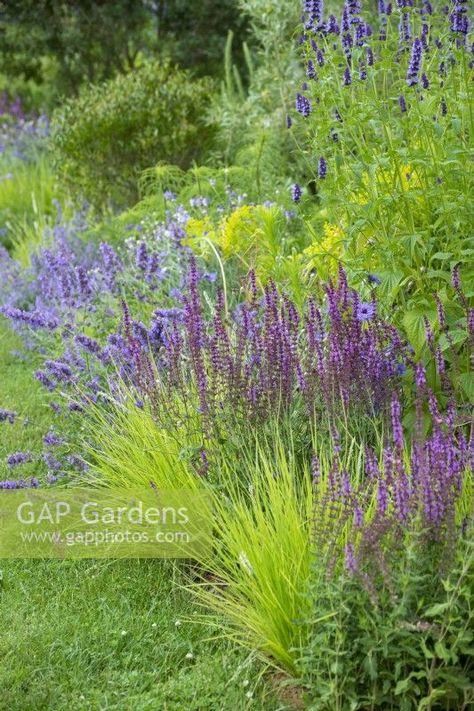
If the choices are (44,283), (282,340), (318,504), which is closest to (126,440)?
(282,340)

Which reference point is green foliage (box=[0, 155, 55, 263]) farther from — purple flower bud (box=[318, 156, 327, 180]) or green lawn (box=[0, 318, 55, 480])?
purple flower bud (box=[318, 156, 327, 180])

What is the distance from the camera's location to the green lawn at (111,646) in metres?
2.91

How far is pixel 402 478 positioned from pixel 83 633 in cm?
126

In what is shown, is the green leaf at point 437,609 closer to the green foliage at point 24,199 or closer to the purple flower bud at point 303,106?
the purple flower bud at point 303,106

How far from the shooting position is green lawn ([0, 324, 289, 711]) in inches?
114

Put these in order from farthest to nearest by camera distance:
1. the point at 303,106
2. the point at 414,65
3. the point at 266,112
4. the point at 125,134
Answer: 1. the point at 266,112
2. the point at 125,134
3. the point at 303,106
4. the point at 414,65

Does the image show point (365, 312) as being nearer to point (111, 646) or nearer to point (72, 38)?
point (111, 646)

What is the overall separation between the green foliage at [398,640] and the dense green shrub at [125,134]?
6.08m

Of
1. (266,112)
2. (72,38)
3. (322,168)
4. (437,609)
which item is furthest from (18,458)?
(72,38)

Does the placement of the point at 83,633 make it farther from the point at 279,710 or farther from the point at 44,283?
the point at 44,283

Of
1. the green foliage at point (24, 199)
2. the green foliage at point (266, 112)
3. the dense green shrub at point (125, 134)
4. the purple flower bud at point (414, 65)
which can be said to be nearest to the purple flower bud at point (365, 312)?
the purple flower bud at point (414, 65)

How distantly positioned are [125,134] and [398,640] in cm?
638

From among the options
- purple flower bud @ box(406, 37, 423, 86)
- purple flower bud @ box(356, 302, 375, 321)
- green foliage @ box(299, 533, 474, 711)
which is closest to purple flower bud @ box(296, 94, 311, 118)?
purple flower bud @ box(406, 37, 423, 86)

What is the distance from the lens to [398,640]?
103 inches
